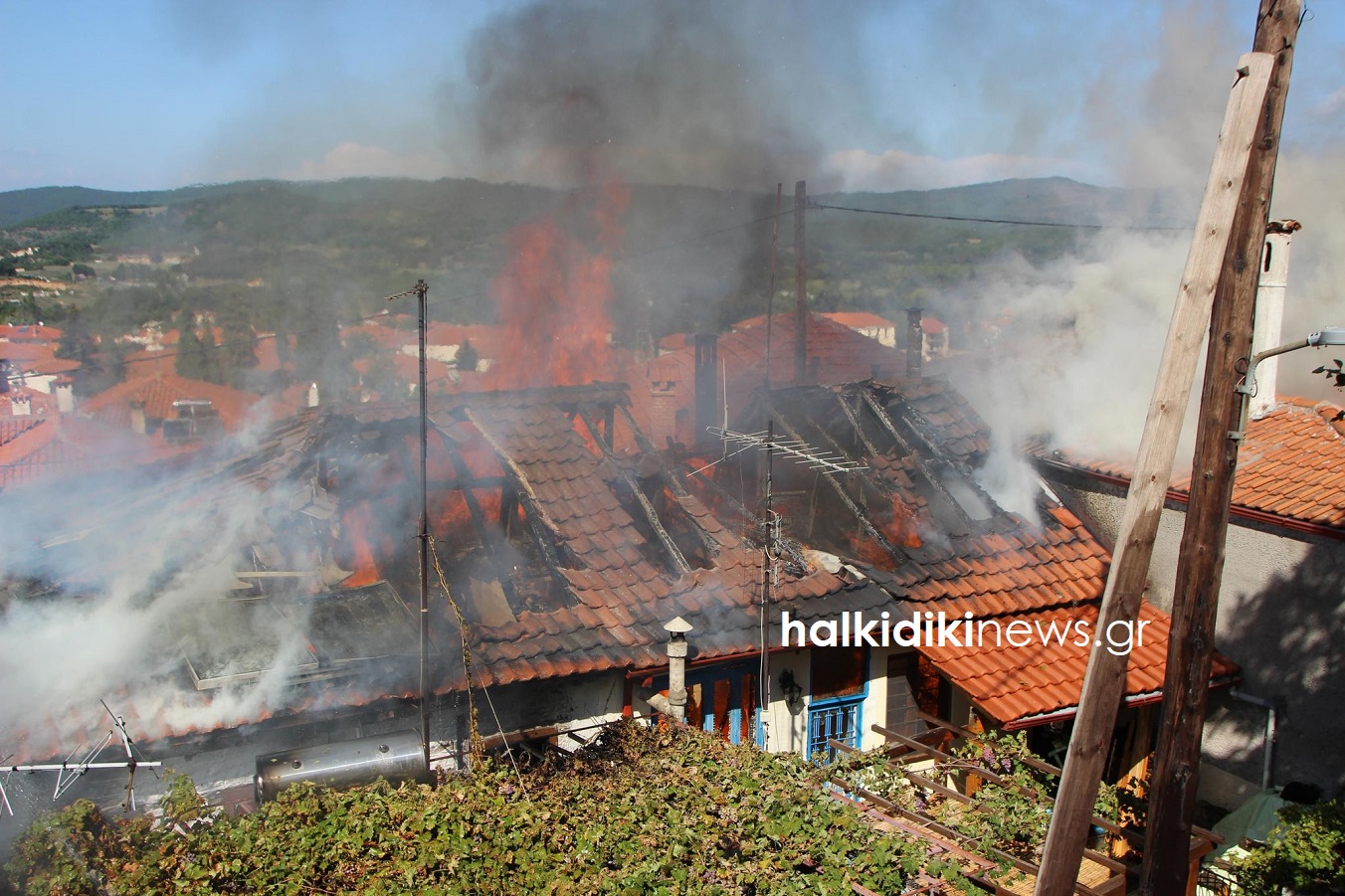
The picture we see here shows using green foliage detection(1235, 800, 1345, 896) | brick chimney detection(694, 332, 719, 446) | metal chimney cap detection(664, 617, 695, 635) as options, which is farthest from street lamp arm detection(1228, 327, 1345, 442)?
brick chimney detection(694, 332, 719, 446)

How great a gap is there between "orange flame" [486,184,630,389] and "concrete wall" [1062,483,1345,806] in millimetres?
13995

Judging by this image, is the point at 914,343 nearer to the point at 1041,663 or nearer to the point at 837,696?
the point at 1041,663

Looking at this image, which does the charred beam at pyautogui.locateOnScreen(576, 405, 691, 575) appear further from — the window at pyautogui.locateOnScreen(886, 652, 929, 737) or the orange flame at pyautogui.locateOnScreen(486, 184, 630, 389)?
the orange flame at pyautogui.locateOnScreen(486, 184, 630, 389)

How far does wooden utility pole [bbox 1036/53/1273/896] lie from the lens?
4375 mm

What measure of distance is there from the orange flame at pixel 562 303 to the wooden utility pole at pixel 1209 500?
16821mm

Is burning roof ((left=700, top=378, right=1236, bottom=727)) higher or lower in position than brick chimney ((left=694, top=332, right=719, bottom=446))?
lower

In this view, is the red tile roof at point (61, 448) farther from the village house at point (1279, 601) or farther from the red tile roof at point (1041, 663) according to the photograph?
the village house at point (1279, 601)

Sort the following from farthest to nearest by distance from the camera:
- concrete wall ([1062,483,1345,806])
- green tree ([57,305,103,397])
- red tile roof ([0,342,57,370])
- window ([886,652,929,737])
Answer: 1. red tile roof ([0,342,57,370])
2. green tree ([57,305,103,397])
3. window ([886,652,929,737])
4. concrete wall ([1062,483,1345,806])

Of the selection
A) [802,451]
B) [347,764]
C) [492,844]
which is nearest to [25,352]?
[802,451]

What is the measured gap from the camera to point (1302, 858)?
6953 millimetres

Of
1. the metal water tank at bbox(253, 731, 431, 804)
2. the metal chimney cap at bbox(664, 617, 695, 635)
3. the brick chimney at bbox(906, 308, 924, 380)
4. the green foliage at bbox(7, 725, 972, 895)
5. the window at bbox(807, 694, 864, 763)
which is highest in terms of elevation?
the brick chimney at bbox(906, 308, 924, 380)

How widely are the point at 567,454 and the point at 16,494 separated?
5.91 m

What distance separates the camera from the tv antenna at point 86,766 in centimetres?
610

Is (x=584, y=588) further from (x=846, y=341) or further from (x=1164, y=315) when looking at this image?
(x=846, y=341)
